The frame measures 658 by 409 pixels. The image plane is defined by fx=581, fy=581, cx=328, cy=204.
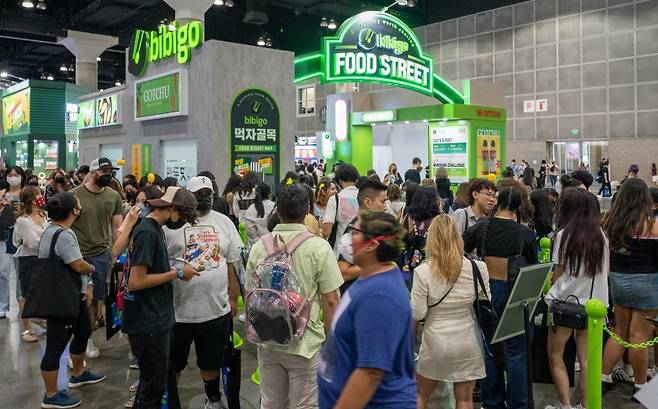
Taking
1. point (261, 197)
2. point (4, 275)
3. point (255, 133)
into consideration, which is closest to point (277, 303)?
point (261, 197)

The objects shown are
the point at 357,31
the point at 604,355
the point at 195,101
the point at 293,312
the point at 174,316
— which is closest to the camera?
the point at 293,312

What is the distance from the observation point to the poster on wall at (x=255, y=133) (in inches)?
393

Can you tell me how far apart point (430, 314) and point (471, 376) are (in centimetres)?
42

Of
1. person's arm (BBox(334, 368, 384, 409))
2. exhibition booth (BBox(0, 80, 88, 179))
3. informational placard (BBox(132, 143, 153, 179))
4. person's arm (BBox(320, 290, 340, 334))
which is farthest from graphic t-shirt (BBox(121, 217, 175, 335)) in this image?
exhibition booth (BBox(0, 80, 88, 179))

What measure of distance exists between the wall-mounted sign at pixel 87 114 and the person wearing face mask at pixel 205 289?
11.4 meters

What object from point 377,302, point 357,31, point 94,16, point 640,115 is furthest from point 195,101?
point 640,115

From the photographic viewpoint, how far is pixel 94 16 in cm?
2470

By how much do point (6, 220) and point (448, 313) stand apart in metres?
5.44

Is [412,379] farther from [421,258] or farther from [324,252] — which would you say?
[421,258]

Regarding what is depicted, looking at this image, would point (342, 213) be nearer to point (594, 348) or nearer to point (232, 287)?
point (232, 287)

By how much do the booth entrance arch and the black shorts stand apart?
8425 millimetres

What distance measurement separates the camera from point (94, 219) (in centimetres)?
540

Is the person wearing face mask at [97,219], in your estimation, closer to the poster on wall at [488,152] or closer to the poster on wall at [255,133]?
the poster on wall at [255,133]

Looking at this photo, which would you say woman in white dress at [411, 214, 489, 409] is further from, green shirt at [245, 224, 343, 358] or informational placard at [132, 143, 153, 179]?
informational placard at [132, 143, 153, 179]
